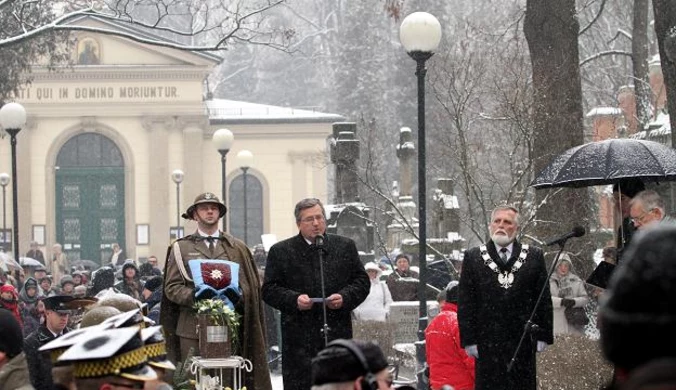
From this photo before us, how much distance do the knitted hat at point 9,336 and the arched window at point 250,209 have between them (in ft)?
168

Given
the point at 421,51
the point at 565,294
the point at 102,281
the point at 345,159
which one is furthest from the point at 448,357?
the point at 345,159

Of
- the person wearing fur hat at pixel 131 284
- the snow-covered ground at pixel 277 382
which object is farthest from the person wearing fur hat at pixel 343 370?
the person wearing fur hat at pixel 131 284

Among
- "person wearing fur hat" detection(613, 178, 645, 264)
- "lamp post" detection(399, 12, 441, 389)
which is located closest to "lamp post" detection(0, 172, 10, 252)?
"lamp post" detection(399, 12, 441, 389)

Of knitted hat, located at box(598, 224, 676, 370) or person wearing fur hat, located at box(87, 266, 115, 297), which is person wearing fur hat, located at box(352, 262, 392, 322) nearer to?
person wearing fur hat, located at box(87, 266, 115, 297)

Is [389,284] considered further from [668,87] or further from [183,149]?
[183,149]

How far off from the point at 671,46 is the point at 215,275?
21.9ft

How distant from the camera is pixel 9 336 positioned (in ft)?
21.9

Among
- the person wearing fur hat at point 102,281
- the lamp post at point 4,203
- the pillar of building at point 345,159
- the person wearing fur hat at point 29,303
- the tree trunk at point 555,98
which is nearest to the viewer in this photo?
the tree trunk at point 555,98

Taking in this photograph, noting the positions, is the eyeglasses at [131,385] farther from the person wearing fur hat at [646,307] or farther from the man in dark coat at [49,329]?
the man in dark coat at [49,329]

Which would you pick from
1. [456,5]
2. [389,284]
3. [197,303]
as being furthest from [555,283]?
[456,5]

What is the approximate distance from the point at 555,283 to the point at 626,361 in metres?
14.4

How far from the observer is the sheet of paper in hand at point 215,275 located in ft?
33.9

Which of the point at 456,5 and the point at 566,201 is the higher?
the point at 456,5

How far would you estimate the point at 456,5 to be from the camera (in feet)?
256
